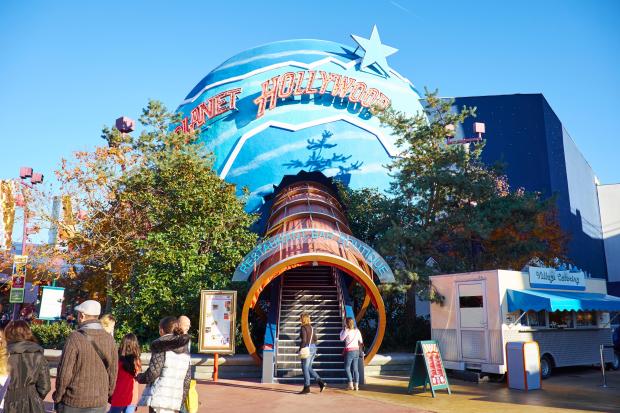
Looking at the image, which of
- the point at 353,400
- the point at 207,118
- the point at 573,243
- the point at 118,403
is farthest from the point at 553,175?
the point at 118,403

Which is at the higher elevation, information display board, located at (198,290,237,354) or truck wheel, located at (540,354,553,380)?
information display board, located at (198,290,237,354)

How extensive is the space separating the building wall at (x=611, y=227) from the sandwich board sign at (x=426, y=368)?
130ft

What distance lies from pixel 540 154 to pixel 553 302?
95.3 ft

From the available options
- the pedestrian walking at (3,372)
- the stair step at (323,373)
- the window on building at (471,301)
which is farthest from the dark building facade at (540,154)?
the pedestrian walking at (3,372)

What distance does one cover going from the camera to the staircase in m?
14.3

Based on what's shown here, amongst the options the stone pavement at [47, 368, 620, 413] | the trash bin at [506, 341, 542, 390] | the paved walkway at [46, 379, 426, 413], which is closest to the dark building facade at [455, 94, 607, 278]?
the trash bin at [506, 341, 542, 390]

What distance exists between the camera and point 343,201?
78.0 ft

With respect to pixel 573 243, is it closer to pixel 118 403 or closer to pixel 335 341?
pixel 335 341

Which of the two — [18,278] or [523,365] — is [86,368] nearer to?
[523,365]

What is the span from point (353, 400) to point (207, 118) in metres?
19.2

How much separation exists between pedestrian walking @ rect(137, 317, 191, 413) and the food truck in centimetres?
1004

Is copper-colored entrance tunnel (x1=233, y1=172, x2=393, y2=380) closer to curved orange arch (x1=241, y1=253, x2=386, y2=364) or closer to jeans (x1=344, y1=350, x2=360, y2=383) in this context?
curved orange arch (x1=241, y1=253, x2=386, y2=364)

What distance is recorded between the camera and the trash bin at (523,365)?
1241 centimetres

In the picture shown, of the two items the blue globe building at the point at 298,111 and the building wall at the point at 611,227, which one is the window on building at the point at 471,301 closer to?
the blue globe building at the point at 298,111
